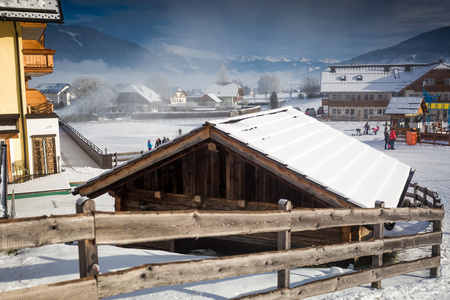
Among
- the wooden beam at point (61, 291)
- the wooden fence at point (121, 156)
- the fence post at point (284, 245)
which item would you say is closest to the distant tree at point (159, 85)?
the wooden fence at point (121, 156)

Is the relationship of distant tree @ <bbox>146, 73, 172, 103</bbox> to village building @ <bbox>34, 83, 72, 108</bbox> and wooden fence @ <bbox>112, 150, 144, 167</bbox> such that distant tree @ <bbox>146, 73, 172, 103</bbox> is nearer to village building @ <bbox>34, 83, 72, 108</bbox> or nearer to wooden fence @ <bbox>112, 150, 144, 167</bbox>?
village building @ <bbox>34, 83, 72, 108</bbox>

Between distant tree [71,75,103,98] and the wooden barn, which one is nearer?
the wooden barn

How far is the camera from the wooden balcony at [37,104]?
80.4 feet

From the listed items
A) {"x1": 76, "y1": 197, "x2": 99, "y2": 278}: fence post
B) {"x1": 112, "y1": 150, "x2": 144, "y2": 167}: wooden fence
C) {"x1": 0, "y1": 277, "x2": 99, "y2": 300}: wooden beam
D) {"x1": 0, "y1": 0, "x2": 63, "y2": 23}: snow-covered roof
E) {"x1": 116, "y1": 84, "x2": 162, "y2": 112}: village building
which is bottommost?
{"x1": 112, "y1": 150, "x2": 144, "y2": 167}: wooden fence

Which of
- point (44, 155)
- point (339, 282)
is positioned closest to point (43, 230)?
point (339, 282)

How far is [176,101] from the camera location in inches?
6132

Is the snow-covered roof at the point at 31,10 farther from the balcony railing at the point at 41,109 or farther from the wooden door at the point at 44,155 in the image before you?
the wooden door at the point at 44,155

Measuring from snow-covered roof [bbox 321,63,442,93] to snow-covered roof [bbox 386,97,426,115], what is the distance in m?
26.7

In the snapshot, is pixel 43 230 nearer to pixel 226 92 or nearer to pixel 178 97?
pixel 226 92

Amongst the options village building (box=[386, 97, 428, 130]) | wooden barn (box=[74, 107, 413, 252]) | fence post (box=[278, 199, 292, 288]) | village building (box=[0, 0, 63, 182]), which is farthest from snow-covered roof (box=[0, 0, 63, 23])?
village building (box=[386, 97, 428, 130])

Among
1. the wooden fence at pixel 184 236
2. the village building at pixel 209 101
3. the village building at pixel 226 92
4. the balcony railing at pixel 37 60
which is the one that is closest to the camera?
the wooden fence at pixel 184 236

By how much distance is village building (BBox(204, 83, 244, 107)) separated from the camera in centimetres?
13175

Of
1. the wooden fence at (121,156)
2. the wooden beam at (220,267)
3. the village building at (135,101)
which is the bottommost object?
the wooden fence at (121,156)

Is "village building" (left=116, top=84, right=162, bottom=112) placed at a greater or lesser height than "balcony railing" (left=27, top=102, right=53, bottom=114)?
greater
